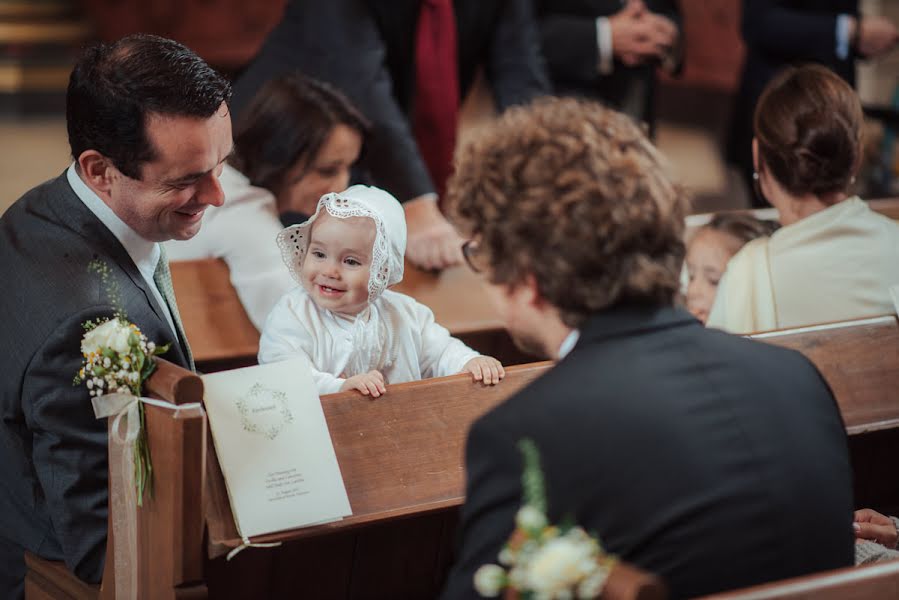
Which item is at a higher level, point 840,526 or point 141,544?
point 840,526

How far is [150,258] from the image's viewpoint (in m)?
2.36

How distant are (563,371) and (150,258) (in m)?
1.11

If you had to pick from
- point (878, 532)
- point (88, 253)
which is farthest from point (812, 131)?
point (88, 253)

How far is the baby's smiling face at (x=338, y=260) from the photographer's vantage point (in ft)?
7.96

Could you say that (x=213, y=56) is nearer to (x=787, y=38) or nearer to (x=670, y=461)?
(x=787, y=38)

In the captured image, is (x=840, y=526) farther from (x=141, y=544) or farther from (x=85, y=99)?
(x=85, y=99)

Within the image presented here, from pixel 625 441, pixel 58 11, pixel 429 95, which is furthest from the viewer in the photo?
pixel 58 11

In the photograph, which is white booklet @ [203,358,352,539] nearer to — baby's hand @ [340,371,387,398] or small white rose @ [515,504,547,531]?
baby's hand @ [340,371,387,398]

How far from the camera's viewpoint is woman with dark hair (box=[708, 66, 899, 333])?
2900 millimetres

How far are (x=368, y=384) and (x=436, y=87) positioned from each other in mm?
1978

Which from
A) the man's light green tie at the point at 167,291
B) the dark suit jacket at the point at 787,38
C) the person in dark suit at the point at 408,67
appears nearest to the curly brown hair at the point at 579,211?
the man's light green tie at the point at 167,291

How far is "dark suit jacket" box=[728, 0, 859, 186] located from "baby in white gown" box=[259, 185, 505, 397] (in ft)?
9.16

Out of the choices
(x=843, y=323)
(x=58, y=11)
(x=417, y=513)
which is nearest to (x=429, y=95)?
(x=843, y=323)

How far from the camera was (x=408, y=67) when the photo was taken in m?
4.04
